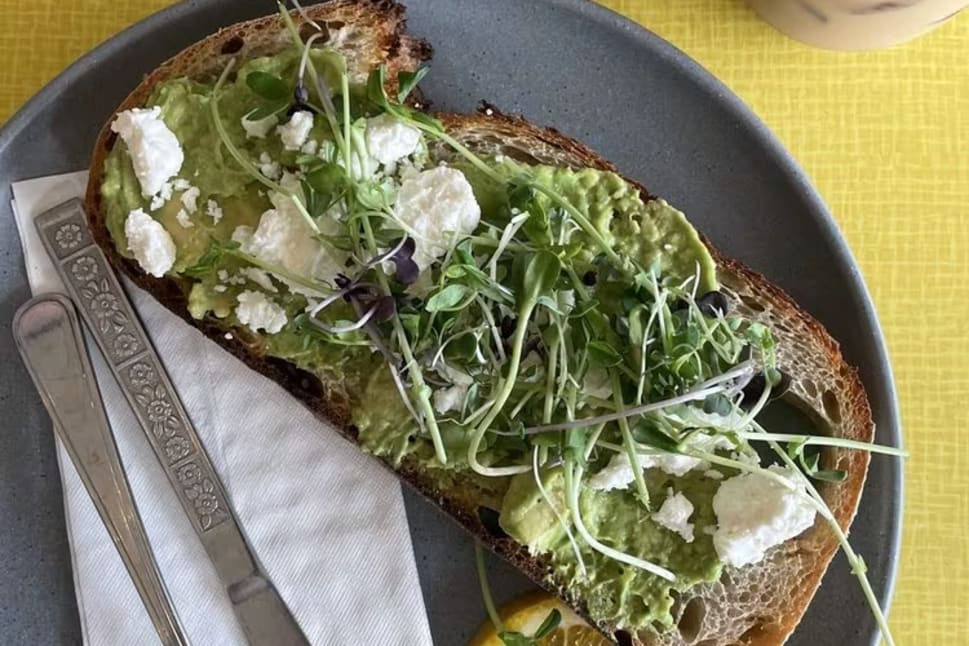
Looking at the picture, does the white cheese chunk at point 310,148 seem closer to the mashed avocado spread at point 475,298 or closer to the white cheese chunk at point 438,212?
the mashed avocado spread at point 475,298

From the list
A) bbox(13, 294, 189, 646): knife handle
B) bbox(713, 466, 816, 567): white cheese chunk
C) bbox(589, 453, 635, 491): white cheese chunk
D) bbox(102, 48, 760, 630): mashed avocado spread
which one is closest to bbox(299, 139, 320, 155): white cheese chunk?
bbox(102, 48, 760, 630): mashed avocado spread

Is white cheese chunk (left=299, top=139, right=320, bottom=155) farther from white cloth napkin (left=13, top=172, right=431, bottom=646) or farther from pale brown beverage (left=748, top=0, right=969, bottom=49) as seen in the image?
pale brown beverage (left=748, top=0, right=969, bottom=49)

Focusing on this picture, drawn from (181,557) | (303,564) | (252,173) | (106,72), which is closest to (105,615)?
(181,557)

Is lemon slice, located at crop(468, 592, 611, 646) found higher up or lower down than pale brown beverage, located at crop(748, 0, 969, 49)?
lower down

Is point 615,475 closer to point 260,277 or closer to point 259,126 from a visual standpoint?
point 260,277

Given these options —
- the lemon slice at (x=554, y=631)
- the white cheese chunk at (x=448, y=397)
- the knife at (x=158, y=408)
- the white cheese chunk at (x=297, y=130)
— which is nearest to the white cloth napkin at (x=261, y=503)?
the knife at (x=158, y=408)

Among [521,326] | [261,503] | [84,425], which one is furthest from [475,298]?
[84,425]
